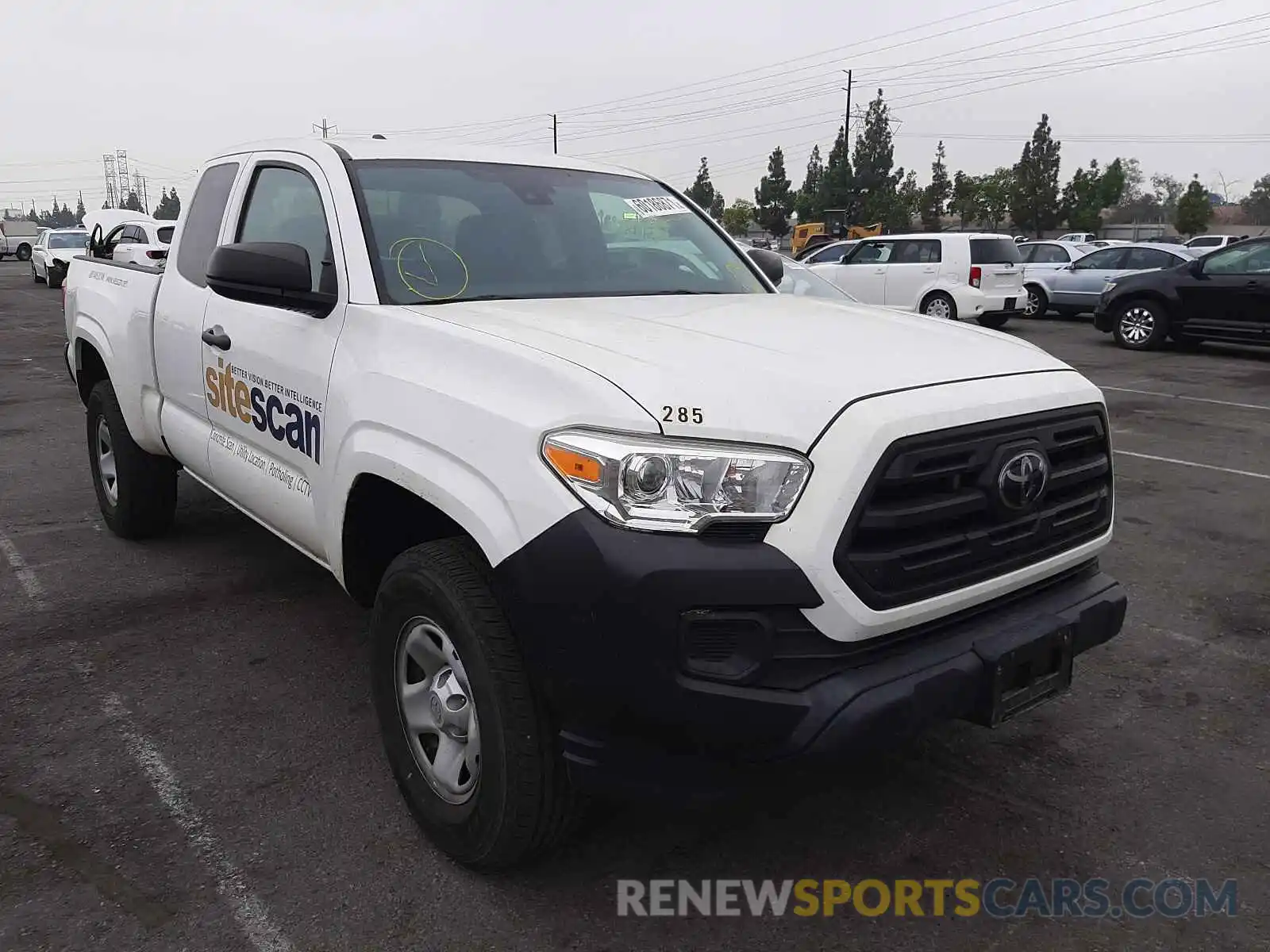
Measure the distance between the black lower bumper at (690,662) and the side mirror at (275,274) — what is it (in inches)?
50.9

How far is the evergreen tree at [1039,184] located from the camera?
75688 mm

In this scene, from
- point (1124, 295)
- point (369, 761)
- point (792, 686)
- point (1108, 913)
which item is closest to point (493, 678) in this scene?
point (792, 686)

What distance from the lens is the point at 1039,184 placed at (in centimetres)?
7600

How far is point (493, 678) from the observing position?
7.51 feet

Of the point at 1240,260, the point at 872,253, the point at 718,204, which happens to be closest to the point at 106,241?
the point at 872,253

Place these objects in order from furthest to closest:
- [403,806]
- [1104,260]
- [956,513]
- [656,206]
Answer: [1104,260] < [656,206] < [403,806] < [956,513]

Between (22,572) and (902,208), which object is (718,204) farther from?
(22,572)

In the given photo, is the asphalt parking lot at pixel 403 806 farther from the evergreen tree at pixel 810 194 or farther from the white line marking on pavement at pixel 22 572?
the evergreen tree at pixel 810 194

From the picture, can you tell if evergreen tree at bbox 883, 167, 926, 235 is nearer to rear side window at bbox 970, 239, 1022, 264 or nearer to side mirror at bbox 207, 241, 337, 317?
rear side window at bbox 970, 239, 1022, 264

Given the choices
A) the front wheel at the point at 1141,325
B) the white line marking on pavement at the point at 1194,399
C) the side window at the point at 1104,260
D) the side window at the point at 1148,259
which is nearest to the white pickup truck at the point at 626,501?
the white line marking on pavement at the point at 1194,399

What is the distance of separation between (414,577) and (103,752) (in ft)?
4.81

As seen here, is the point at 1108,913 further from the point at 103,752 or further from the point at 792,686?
the point at 103,752

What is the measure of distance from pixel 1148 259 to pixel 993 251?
3.26 m

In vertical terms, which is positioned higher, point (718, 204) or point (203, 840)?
point (718, 204)
